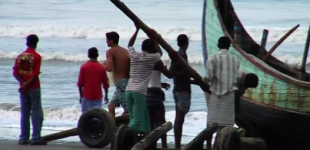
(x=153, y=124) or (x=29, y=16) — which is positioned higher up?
(x=29, y=16)

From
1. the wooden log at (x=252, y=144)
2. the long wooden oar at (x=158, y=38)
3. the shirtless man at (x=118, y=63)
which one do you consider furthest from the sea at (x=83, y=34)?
the long wooden oar at (x=158, y=38)

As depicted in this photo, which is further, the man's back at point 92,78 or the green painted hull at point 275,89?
the man's back at point 92,78

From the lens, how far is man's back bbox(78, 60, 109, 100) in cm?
1085

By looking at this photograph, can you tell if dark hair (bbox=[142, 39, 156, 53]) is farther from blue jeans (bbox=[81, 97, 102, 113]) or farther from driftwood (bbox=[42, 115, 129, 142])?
blue jeans (bbox=[81, 97, 102, 113])

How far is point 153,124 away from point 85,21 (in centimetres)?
3187

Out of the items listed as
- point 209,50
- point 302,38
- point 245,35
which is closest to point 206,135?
point 209,50

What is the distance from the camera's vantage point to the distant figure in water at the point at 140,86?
9438 mm

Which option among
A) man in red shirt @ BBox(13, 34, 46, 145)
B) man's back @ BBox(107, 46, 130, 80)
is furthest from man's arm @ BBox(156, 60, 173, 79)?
man in red shirt @ BBox(13, 34, 46, 145)

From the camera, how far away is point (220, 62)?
8945 millimetres

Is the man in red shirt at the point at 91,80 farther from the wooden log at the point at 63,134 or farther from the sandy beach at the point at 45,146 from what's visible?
the sandy beach at the point at 45,146

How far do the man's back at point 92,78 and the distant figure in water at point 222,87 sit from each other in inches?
89.0

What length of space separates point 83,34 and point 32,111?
25660 millimetres

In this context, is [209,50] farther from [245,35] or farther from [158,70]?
[158,70]

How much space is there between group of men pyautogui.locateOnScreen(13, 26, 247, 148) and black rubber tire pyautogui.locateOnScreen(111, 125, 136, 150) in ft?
1.37
